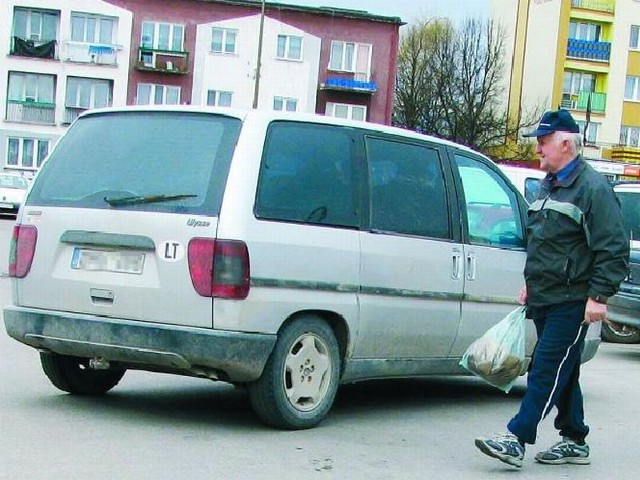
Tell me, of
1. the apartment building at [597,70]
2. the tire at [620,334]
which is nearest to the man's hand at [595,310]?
the tire at [620,334]

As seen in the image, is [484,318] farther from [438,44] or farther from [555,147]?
[438,44]

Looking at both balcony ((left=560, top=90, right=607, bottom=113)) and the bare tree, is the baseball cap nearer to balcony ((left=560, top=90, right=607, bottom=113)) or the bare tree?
the bare tree

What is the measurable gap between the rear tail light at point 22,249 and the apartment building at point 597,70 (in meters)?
61.6

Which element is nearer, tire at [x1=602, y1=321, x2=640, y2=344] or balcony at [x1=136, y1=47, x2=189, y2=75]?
tire at [x1=602, y1=321, x2=640, y2=344]

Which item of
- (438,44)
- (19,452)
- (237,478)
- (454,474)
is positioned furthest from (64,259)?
(438,44)

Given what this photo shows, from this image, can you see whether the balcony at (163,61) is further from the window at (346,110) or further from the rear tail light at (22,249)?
the rear tail light at (22,249)

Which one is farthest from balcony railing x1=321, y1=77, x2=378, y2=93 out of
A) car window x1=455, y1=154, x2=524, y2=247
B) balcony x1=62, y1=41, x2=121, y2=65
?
car window x1=455, y1=154, x2=524, y2=247

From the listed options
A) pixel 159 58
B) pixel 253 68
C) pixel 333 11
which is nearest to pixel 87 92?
pixel 159 58

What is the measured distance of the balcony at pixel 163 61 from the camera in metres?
58.7

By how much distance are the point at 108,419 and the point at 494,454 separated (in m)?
2.36

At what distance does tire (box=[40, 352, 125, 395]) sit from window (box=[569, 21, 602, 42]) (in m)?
62.7

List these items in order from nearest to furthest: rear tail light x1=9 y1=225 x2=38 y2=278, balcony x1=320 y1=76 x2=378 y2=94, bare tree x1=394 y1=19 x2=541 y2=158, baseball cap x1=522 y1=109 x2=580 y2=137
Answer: baseball cap x1=522 y1=109 x2=580 y2=137 → rear tail light x1=9 y1=225 x2=38 y2=278 → balcony x1=320 y1=76 x2=378 y2=94 → bare tree x1=394 y1=19 x2=541 y2=158

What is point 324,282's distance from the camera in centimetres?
699

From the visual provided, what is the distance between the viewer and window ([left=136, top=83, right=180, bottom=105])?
194 ft
